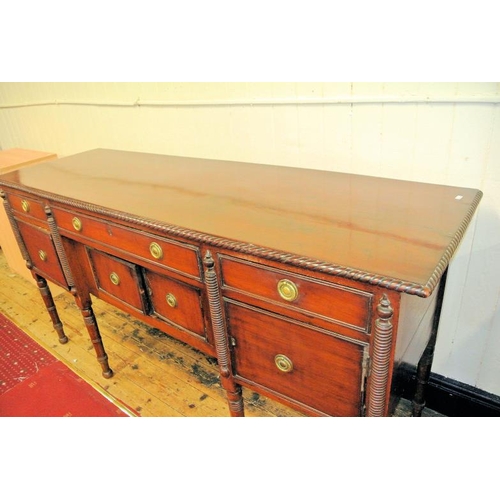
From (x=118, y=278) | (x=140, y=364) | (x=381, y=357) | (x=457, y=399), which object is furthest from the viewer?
(x=140, y=364)

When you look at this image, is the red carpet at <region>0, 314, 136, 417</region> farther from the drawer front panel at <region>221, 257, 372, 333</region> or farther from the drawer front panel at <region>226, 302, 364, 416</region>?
the drawer front panel at <region>221, 257, 372, 333</region>

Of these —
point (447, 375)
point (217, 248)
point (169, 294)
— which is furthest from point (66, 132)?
point (447, 375)

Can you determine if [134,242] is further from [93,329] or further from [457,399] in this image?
Answer: [457,399]

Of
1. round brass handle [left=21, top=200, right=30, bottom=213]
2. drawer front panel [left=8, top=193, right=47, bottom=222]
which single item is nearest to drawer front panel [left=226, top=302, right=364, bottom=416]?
drawer front panel [left=8, top=193, right=47, bottom=222]

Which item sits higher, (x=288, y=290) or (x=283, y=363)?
(x=288, y=290)

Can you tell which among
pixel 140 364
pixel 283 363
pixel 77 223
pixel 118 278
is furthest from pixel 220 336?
pixel 140 364

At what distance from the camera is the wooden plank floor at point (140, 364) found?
6.66 ft

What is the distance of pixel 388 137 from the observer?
1581 millimetres

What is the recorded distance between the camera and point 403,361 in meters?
1.15

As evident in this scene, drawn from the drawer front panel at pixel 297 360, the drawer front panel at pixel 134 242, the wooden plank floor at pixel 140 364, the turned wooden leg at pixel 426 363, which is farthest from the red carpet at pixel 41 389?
the turned wooden leg at pixel 426 363

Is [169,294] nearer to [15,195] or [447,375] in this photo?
[15,195]

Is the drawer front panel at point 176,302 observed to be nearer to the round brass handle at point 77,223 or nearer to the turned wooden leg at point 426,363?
the round brass handle at point 77,223

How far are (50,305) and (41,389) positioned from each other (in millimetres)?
494

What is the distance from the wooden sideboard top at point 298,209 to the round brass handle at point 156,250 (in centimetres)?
10
